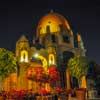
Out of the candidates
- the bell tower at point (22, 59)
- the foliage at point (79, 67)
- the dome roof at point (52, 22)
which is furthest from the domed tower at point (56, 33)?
the foliage at point (79, 67)

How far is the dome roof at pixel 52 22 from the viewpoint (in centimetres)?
6016

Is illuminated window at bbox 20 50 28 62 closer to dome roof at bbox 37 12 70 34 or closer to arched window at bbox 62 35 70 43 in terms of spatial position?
dome roof at bbox 37 12 70 34

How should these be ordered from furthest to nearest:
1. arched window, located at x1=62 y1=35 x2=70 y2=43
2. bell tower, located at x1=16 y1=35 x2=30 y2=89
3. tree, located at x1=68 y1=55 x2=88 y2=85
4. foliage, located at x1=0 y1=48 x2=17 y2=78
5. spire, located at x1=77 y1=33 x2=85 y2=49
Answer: spire, located at x1=77 y1=33 x2=85 y2=49 < arched window, located at x1=62 y1=35 x2=70 y2=43 < bell tower, located at x1=16 y1=35 x2=30 y2=89 < tree, located at x1=68 y1=55 x2=88 y2=85 < foliage, located at x1=0 y1=48 x2=17 y2=78

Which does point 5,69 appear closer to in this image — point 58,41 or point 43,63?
point 43,63

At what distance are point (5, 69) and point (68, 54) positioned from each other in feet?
80.6

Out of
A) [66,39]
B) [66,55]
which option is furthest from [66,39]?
[66,55]

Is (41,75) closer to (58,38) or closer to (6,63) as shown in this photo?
(6,63)

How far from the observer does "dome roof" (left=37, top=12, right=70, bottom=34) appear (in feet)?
197

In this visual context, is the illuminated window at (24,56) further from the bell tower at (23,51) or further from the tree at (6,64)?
the tree at (6,64)

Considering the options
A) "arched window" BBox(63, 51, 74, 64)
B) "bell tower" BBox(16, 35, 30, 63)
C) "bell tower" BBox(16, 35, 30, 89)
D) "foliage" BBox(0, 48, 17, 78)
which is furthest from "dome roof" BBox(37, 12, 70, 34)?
"foliage" BBox(0, 48, 17, 78)

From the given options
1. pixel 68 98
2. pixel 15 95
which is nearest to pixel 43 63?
pixel 68 98

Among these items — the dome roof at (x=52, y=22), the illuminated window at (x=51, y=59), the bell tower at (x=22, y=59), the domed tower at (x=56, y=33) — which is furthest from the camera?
the dome roof at (x=52, y=22)

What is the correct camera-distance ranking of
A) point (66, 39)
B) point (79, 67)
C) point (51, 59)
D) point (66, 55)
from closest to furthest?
1. point (79, 67)
2. point (51, 59)
3. point (66, 55)
4. point (66, 39)

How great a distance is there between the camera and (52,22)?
60750mm
